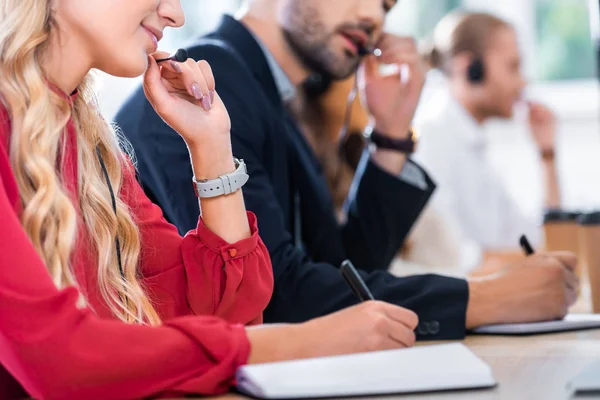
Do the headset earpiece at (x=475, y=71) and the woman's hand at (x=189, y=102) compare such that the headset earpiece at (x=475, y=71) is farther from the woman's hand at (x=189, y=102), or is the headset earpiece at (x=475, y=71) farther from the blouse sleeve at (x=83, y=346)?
the blouse sleeve at (x=83, y=346)

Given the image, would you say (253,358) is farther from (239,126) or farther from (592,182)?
(592,182)

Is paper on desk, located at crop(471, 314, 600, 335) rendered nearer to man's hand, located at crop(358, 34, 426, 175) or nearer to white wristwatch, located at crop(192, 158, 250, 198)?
white wristwatch, located at crop(192, 158, 250, 198)

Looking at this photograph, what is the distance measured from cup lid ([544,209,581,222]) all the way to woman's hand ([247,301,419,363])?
130 cm

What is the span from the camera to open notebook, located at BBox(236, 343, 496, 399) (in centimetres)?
74

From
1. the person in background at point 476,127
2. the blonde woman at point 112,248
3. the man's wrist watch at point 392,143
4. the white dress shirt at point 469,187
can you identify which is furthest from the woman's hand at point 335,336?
the white dress shirt at point 469,187

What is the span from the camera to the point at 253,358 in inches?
32.7

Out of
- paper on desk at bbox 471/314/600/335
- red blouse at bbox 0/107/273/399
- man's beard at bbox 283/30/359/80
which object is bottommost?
paper on desk at bbox 471/314/600/335

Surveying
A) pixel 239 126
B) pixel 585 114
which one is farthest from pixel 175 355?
pixel 585 114

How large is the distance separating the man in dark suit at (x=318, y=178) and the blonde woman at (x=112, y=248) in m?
0.18

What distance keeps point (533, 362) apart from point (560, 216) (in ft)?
4.37

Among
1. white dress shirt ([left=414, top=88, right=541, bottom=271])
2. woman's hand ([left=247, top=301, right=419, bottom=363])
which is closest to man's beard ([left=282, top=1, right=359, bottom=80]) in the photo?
woman's hand ([left=247, top=301, right=419, bottom=363])

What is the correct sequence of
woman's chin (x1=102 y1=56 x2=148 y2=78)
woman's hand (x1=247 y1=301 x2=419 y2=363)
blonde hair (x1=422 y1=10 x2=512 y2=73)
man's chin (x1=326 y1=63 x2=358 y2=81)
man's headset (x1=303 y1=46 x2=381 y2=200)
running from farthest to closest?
1. blonde hair (x1=422 y1=10 x2=512 y2=73)
2. man's headset (x1=303 y1=46 x2=381 y2=200)
3. man's chin (x1=326 y1=63 x2=358 y2=81)
4. woman's chin (x1=102 y1=56 x2=148 y2=78)
5. woman's hand (x1=247 y1=301 x2=419 y2=363)

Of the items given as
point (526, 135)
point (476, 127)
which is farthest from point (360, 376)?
point (526, 135)

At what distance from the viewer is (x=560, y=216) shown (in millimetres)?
2172
